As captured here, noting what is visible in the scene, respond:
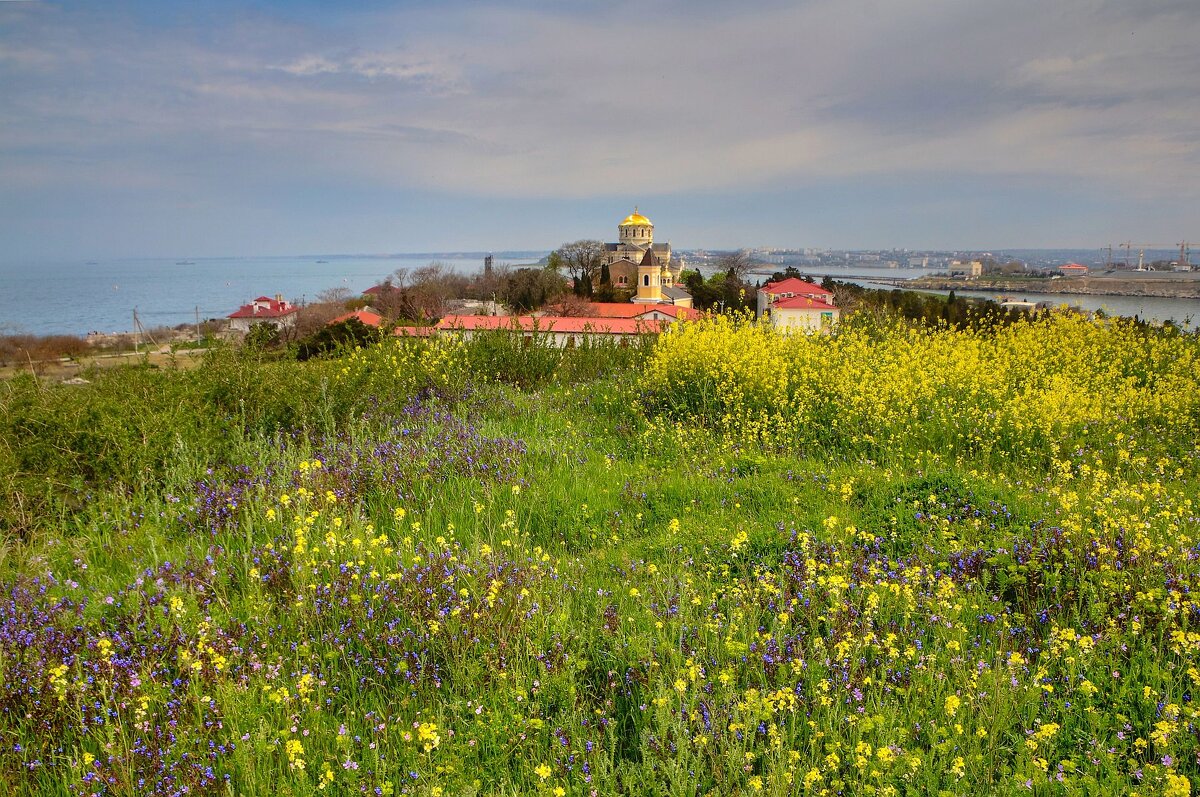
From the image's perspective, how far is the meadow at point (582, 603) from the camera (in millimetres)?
2383

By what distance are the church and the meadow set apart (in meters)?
66.3

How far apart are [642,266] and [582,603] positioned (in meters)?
80.8

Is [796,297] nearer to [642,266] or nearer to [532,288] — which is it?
[642,266]

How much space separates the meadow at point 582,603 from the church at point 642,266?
6629cm

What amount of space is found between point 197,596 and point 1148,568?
4.92m

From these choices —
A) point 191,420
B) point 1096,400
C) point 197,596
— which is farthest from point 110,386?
point 1096,400

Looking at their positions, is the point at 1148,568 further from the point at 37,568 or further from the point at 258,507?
the point at 37,568

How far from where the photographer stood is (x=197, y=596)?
11.0ft

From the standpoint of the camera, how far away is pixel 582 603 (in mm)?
3510

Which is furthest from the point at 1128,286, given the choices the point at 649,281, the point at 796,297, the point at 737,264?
the point at 737,264

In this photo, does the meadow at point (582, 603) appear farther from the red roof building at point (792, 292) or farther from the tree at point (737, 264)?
the tree at point (737, 264)

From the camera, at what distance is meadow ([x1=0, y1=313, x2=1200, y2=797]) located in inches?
93.8

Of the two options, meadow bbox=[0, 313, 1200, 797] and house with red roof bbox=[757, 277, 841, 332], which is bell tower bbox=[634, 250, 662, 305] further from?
meadow bbox=[0, 313, 1200, 797]

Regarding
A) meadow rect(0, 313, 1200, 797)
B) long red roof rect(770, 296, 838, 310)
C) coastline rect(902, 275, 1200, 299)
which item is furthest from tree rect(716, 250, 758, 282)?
meadow rect(0, 313, 1200, 797)
